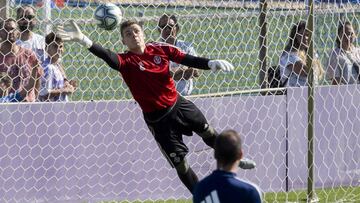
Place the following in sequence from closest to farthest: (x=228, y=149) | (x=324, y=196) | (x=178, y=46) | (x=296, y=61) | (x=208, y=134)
Answer: (x=228, y=149)
(x=208, y=134)
(x=178, y=46)
(x=324, y=196)
(x=296, y=61)

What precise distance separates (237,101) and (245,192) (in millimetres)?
5326

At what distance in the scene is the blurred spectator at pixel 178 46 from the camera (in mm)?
10086

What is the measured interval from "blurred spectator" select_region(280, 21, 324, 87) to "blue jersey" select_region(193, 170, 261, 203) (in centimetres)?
532

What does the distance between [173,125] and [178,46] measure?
1.82 metres

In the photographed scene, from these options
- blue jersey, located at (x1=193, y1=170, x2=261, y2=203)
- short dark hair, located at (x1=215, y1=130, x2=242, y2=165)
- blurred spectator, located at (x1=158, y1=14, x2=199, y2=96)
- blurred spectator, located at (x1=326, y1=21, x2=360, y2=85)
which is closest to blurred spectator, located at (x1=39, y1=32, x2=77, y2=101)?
blurred spectator, located at (x1=158, y1=14, x2=199, y2=96)

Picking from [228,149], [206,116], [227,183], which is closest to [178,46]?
[206,116]

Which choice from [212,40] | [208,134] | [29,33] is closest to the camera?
[208,134]

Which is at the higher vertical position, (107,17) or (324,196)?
(107,17)

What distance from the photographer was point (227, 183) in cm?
518

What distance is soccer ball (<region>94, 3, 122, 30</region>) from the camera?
8.67m

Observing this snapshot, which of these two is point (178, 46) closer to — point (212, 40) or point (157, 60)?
point (212, 40)

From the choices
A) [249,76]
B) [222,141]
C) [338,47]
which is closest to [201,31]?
[249,76]

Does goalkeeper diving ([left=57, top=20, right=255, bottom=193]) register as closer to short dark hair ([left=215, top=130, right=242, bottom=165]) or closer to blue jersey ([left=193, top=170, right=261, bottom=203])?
short dark hair ([left=215, top=130, right=242, bottom=165])

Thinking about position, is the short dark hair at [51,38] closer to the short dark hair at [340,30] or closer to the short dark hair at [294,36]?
the short dark hair at [294,36]
